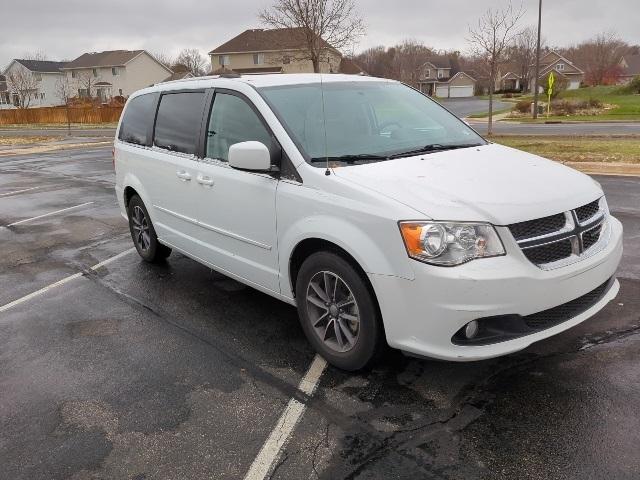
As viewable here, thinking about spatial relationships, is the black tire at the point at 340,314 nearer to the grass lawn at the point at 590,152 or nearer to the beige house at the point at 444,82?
the grass lawn at the point at 590,152

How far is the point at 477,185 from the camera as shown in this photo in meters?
3.38

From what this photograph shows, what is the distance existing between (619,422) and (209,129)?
143 inches

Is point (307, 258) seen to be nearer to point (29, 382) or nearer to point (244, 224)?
point (244, 224)

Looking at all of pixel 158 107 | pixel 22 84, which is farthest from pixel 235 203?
pixel 22 84

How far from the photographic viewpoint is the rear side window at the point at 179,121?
4.93 metres

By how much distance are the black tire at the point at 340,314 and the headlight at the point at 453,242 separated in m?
0.49

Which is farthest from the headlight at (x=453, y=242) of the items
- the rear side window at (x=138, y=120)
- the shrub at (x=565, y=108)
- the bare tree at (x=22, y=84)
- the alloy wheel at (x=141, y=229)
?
the bare tree at (x=22, y=84)

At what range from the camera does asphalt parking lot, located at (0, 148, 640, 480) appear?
285 cm

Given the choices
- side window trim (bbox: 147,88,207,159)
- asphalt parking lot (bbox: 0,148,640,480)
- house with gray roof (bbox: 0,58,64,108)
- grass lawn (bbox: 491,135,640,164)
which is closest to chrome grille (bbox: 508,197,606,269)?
asphalt parking lot (bbox: 0,148,640,480)

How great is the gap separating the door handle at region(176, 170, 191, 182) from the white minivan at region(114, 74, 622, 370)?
28mm

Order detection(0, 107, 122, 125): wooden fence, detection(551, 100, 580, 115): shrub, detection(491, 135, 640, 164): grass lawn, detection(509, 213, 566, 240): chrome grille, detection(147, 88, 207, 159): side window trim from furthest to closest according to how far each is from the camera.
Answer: detection(0, 107, 122, 125): wooden fence
detection(551, 100, 580, 115): shrub
detection(491, 135, 640, 164): grass lawn
detection(147, 88, 207, 159): side window trim
detection(509, 213, 566, 240): chrome grille

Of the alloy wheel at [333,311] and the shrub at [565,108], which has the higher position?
the shrub at [565,108]

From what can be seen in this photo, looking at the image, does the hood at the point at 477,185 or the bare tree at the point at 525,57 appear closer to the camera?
the hood at the point at 477,185

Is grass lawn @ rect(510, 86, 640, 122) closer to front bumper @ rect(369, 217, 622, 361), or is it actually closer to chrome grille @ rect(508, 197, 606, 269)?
chrome grille @ rect(508, 197, 606, 269)
